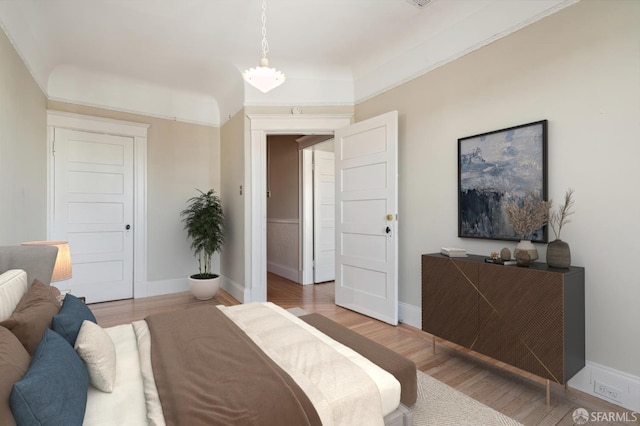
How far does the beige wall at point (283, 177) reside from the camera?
5.46 m

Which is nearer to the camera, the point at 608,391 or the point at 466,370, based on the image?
the point at 608,391

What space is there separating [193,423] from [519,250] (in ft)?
6.85

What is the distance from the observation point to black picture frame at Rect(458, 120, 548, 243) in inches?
90.1

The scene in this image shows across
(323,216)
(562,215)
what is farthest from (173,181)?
(562,215)

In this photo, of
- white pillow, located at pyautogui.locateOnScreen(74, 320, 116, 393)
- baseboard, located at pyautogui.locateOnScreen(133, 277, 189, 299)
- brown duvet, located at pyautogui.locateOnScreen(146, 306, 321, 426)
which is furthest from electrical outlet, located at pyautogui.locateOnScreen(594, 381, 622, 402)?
baseboard, located at pyautogui.locateOnScreen(133, 277, 189, 299)

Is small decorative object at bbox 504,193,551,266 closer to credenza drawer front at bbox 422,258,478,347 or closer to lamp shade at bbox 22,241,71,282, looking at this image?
credenza drawer front at bbox 422,258,478,347

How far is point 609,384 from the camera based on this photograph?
1968 mm

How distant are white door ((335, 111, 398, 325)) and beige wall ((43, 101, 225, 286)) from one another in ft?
6.72

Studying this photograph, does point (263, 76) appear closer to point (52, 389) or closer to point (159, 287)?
point (52, 389)

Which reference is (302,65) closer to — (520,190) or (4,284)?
(520,190)

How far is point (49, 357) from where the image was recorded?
1.00m

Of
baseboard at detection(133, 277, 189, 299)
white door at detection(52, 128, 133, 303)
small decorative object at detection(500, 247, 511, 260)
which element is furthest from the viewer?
baseboard at detection(133, 277, 189, 299)

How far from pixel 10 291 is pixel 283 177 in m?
4.50

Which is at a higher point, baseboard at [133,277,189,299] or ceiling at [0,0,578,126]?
ceiling at [0,0,578,126]
